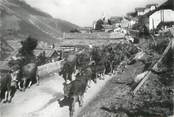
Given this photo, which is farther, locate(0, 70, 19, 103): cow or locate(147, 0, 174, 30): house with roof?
locate(147, 0, 174, 30): house with roof

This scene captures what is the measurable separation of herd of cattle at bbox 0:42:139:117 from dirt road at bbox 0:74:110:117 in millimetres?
438

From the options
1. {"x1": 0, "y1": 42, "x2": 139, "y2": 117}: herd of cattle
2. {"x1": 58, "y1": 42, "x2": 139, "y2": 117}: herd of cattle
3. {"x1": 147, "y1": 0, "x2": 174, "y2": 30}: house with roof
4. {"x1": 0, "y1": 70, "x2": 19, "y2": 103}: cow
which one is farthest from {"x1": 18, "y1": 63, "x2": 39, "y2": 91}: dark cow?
{"x1": 147, "y1": 0, "x2": 174, "y2": 30}: house with roof

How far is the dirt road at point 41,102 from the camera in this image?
15.6 m

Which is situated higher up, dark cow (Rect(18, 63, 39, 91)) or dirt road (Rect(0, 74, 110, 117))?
dark cow (Rect(18, 63, 39, 91))

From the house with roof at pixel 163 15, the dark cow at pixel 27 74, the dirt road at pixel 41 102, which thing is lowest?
the dirt road at pixel 41 102

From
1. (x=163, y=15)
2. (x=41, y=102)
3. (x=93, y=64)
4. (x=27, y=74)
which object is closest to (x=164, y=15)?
(x=163, y=15)

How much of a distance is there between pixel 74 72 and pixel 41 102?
5133mm

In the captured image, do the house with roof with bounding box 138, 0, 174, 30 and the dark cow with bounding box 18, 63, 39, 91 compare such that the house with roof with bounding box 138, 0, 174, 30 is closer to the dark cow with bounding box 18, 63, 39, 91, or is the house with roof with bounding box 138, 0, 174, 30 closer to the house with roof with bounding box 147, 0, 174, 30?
the house with roof with bounding box 147, 0, 174, 30

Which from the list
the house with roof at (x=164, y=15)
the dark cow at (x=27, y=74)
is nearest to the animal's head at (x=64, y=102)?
the dark cow at (x=27, y=74)

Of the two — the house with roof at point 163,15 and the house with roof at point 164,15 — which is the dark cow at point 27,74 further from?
the house with roof at point 164,15

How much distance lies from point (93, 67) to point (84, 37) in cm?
2827

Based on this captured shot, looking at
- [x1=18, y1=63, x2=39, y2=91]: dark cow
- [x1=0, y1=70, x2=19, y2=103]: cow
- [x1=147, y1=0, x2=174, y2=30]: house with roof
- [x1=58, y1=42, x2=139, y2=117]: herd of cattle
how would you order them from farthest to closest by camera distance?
[x1=147, y1=0, x2=174, y2=30]: house with roof
[x1=18, y1=63, x2=39, y2=91]: dark cow
[x1=0, y1=70, x2=19, y2=103]: cow
[x1=58, y1=42, x2=139, y2=117]: herd of cattle

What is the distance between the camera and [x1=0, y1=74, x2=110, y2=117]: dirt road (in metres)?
15.6

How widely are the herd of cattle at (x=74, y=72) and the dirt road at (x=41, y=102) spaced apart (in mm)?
438
